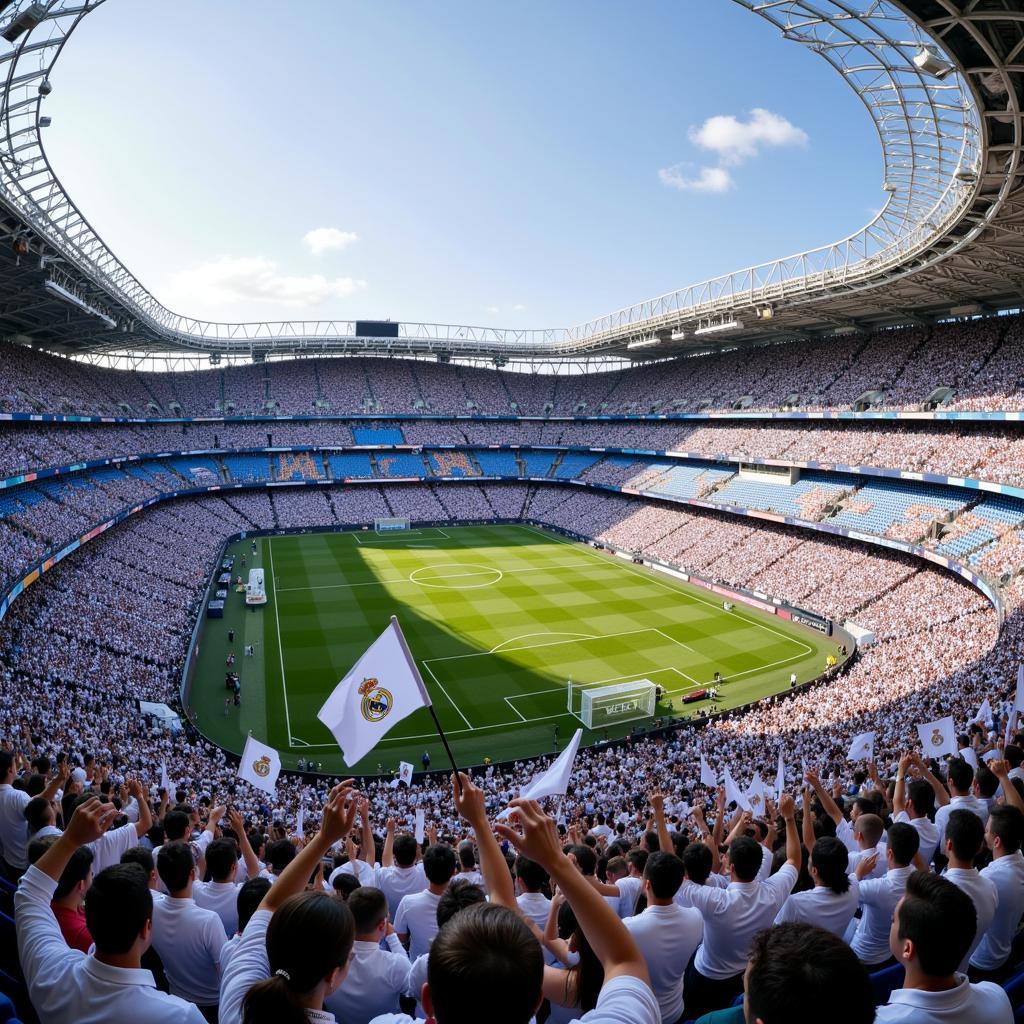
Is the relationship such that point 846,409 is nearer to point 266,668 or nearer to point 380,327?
point 266,668

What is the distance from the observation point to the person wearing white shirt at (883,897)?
227 inches

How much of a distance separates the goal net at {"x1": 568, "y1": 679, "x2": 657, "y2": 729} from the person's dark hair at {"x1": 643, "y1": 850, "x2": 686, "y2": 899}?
22.8 metres

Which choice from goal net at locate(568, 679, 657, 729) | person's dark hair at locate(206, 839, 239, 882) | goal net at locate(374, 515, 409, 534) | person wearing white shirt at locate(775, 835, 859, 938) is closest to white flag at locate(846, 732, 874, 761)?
person wearing white shirt at locate(775, 835, 859, 938)

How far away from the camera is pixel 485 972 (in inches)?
78.0

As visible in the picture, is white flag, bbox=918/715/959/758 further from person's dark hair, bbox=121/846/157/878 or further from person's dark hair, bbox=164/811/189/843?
person's dark hair, bbox=121/846/157/878

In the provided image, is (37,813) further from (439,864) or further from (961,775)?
(961,775)

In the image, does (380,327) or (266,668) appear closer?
(266,668)

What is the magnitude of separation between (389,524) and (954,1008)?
201ft

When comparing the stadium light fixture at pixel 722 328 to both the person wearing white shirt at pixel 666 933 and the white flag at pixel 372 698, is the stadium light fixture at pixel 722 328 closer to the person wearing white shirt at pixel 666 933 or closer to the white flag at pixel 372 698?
the white flag at pixel 372 698

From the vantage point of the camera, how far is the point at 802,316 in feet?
156

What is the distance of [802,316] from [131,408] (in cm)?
5484

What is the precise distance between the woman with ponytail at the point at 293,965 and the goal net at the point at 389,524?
5973 centimetres

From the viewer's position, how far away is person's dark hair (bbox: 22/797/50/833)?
6.77m

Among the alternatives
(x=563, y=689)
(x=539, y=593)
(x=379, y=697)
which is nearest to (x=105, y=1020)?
(x=379, y=697)
